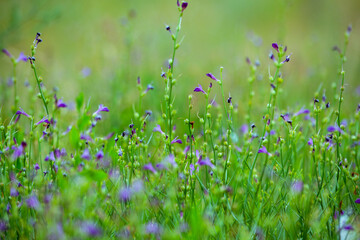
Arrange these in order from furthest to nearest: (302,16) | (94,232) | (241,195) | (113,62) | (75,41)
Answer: (302,16)
(75,41)
(113,62)
(241,195)
(94,232)

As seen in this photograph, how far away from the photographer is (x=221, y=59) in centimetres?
493

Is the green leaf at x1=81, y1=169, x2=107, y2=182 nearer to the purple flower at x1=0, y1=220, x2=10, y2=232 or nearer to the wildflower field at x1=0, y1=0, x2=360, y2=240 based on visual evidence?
the wildflower field at x1=0, y1=0, x2=360, y2=240

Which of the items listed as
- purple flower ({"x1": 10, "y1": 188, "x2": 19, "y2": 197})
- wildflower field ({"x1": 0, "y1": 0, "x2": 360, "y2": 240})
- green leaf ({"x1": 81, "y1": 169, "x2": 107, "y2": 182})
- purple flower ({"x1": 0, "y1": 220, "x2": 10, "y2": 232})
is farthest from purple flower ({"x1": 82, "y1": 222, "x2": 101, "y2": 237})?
purple flower ({"x1": 10, "y1": 188, "x2": 19, "y2": 197})

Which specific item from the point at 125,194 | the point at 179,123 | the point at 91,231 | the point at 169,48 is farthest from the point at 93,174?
the point at 169,48

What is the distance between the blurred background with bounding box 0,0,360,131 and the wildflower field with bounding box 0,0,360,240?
31 millimetres

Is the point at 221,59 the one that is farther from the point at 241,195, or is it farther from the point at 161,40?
the point at 241,195

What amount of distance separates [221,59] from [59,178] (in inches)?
145

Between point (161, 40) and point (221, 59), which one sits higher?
point (161, 40)

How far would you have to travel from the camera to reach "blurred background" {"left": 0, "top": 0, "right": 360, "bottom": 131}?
3.48 m

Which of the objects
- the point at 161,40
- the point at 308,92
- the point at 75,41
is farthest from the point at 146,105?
the point at 75,41

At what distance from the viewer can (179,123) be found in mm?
3184

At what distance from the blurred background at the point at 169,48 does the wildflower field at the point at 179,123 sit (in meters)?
0.03

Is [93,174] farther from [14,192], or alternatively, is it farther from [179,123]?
[179,123]

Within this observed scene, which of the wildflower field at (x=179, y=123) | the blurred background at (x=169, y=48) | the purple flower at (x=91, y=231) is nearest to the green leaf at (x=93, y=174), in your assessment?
the wildflower field at (x=179, y=123)
